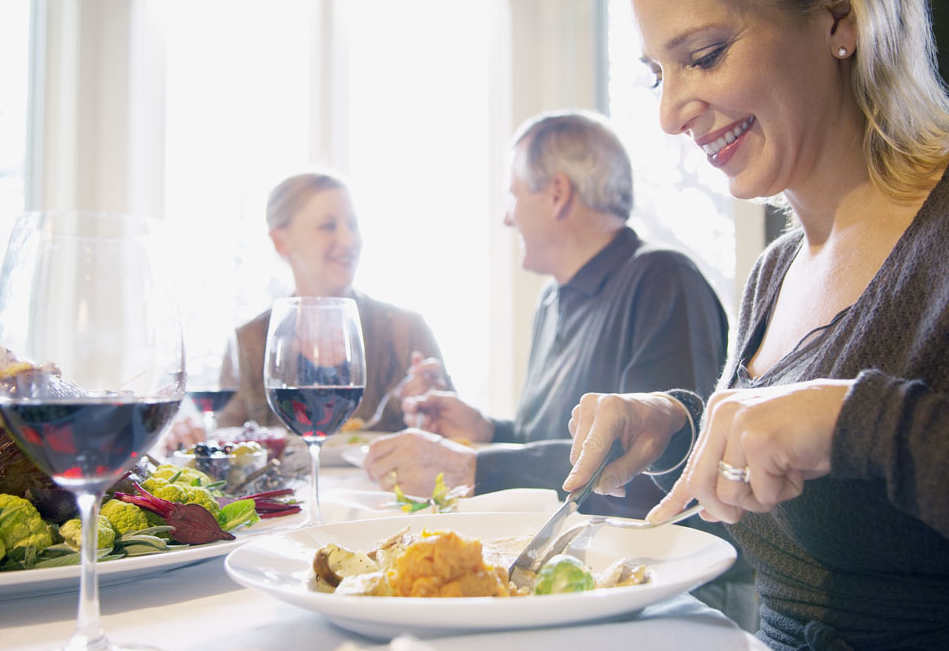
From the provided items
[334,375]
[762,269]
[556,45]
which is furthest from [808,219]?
[556,45]

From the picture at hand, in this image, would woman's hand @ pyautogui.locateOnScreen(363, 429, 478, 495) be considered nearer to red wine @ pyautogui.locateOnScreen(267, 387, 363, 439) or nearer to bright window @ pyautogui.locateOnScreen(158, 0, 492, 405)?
red wine @ pyautogui.locateOnScreen(267, 387, 363, 439)

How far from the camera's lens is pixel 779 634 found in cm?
96

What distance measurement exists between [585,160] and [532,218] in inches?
9.6

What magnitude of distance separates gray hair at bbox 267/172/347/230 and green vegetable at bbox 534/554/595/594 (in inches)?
110

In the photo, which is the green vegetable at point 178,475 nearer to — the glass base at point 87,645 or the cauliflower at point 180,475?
the cauliflower at point 180,475

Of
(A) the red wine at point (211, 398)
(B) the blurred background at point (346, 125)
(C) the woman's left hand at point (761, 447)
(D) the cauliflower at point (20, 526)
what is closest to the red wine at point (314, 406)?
(D) the cauliflower at point (20, 526)

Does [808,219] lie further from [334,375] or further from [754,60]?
[334,375]

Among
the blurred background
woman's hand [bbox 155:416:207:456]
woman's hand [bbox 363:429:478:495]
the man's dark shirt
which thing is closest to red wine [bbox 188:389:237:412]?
woman's hand [bbox 155:416:207:456]

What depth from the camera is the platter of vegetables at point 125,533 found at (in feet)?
2.03

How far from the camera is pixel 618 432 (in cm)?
95

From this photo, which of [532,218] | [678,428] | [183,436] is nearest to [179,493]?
[678,428]

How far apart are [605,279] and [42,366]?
1.84 m

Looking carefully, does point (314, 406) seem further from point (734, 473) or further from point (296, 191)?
point (296, 191)

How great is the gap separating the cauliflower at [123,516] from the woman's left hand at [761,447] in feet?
1.54
